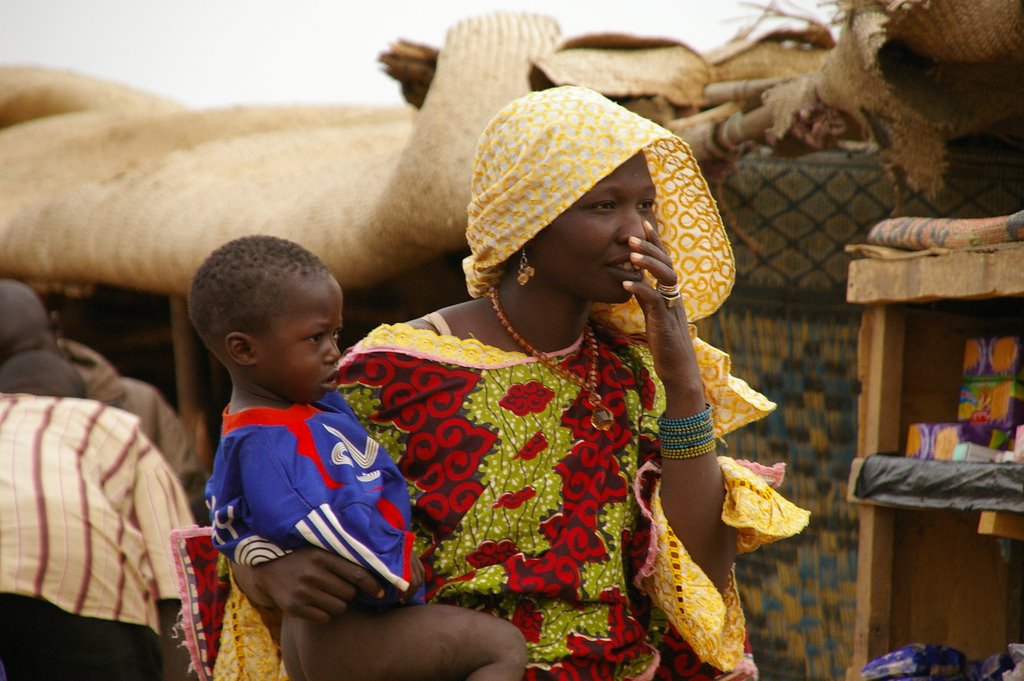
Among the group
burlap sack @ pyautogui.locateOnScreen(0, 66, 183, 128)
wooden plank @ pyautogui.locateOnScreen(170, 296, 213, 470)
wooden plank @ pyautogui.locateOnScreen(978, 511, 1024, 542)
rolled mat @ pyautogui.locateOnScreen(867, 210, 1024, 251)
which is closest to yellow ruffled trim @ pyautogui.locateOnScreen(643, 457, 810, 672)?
wooden plank @ pyautogui.locateOnScreen(978, 511, 1024, 542)

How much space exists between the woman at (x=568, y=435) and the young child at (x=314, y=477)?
11cm

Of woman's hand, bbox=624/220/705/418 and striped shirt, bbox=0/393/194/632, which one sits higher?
woman's hand, bbox=624/220/705/418

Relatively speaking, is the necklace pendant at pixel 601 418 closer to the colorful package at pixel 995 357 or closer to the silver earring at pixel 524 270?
the silver earring at pixel 524 270

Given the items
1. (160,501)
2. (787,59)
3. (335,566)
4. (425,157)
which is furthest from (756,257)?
(335,566)

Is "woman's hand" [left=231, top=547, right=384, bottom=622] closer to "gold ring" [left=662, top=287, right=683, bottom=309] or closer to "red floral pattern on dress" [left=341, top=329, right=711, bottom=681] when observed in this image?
"red floral pattern on dress" [left=341, top=329, right=711, bottom=681]

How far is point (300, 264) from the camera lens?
2.27 meters

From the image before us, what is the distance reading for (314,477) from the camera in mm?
2117

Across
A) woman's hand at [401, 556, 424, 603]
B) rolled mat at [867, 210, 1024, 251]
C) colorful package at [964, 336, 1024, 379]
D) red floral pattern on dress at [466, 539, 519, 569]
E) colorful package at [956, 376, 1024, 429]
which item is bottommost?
colorful package at [956, 376, 1024, 429]

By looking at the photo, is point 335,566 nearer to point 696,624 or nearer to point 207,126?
point 696,624

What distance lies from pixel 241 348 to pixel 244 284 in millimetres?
110

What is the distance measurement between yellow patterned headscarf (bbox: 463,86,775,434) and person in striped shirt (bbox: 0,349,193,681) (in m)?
1.44

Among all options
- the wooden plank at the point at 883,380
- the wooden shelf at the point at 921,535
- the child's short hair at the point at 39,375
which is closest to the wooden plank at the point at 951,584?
the wooden shelf at the point at 921,535

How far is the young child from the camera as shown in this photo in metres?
2.13

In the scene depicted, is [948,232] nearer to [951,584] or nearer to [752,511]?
[951,584]
